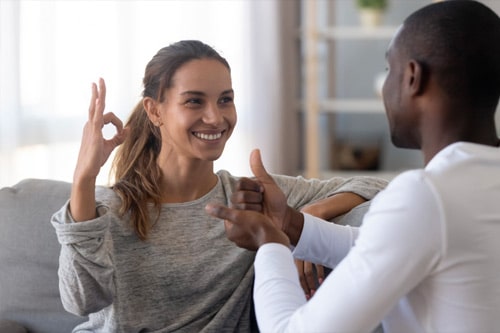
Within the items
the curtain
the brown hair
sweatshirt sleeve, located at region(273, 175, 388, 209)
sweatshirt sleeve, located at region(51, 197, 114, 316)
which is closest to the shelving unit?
the curtain

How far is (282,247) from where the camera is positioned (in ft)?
4.40

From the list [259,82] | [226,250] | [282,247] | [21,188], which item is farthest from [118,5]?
[282,247]

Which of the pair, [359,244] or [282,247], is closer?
[359,244]

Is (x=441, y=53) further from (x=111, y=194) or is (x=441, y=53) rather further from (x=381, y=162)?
(x=381, y=162)

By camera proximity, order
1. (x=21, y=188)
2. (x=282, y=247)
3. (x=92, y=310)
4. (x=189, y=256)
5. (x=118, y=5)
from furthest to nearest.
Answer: (x=118, y=5) → (x=21, y=188) → (x=189, y=256) → (x=92, y=310) → (x=282, y=247)

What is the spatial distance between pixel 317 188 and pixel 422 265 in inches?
36.5

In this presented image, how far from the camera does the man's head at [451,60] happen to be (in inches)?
49.7

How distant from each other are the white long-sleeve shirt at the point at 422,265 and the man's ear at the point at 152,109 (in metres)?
0.84

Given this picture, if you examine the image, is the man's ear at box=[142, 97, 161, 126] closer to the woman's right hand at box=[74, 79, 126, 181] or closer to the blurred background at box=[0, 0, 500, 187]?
the woman's right hand at box=[74, 79, 126, 181]

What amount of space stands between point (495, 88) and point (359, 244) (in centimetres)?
34

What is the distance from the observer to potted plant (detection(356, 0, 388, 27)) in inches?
188

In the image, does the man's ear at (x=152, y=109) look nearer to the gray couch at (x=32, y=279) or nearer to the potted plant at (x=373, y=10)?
the gray couch at (x=32, y=279)

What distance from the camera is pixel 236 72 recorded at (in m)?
4.51

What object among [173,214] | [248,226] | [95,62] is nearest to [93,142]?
[173,214]
